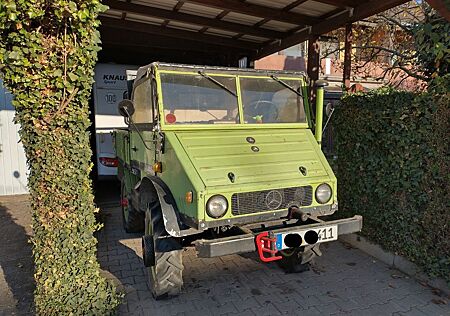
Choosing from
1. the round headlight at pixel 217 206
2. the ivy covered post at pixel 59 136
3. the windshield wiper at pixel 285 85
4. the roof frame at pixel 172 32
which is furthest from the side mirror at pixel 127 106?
the roof frame at pixel 172 32

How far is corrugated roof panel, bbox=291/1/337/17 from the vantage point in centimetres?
577

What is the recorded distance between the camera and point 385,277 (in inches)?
162

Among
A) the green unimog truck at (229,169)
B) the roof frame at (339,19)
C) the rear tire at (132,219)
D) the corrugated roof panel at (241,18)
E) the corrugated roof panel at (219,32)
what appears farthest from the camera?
the corrugated roof panel at (219,32)

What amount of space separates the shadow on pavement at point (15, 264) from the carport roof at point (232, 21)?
4518mm

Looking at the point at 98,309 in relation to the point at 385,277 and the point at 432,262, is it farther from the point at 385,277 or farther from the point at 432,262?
the point at 432,262

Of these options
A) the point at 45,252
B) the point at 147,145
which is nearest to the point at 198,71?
the point at 147,145

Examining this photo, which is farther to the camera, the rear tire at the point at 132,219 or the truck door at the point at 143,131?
the rear tire at the point at 132,219

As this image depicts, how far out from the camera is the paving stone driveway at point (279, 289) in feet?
11.2

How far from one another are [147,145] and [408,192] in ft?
10.4

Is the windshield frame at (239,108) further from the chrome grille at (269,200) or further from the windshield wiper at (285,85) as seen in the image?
the chrome grille at (269,200)

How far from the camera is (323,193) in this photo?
344cm

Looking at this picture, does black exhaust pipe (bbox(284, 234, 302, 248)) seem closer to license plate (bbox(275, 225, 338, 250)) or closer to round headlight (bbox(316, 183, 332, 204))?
license plate (bbox(275, 225, 338, 250))

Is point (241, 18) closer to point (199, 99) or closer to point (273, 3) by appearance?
point (273, 3)

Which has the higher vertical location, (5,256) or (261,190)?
(261,190)
